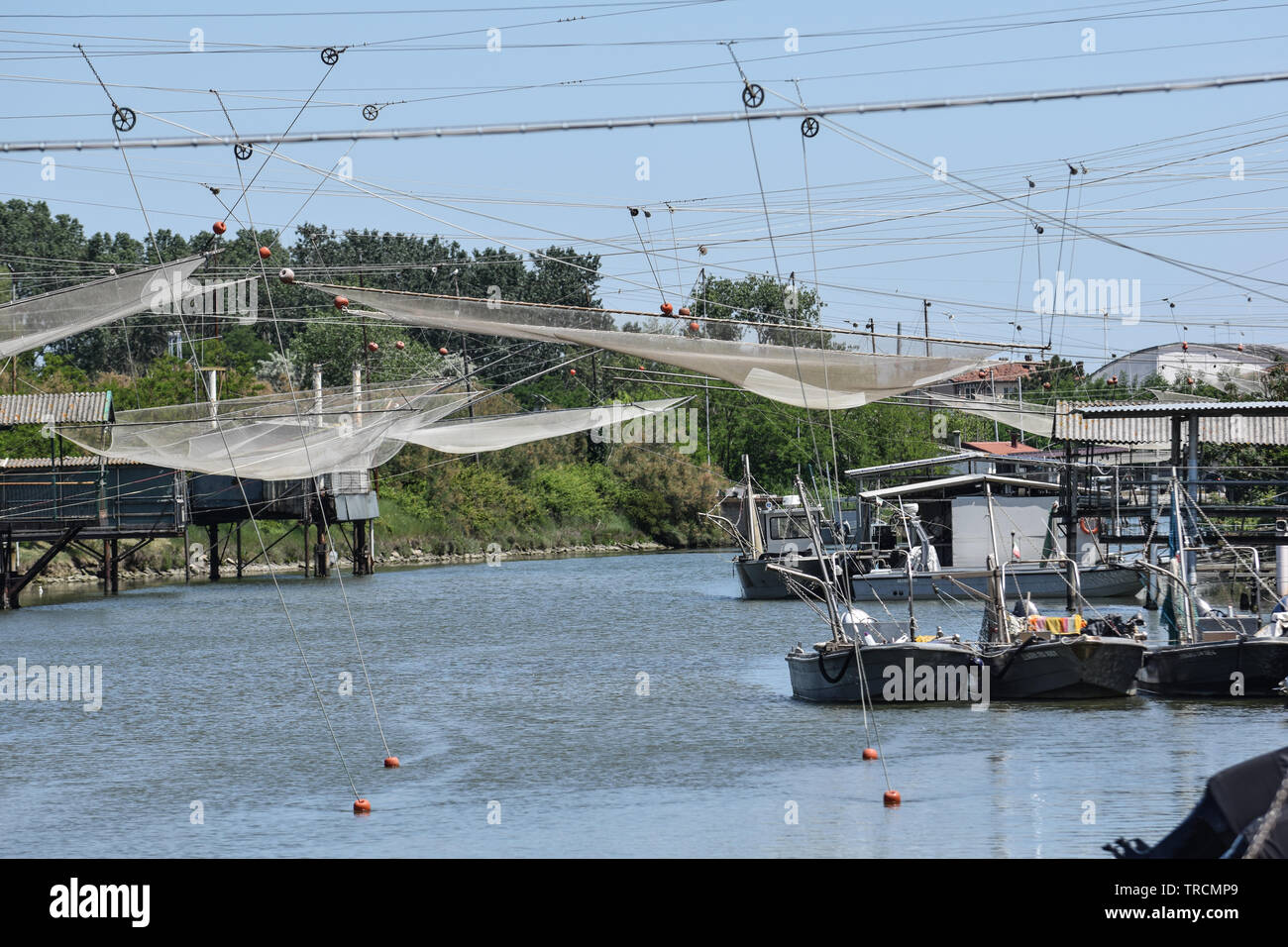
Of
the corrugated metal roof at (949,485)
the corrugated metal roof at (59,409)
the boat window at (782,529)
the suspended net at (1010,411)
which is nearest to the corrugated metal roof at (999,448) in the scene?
the boat window at (782,529)

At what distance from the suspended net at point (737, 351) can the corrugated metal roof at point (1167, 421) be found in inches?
316

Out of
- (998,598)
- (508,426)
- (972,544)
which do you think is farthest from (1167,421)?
(508,426)

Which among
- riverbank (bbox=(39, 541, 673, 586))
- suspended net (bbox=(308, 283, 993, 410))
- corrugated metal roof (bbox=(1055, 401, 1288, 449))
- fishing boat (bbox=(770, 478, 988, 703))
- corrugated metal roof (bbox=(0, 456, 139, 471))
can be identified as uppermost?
suspended net (bbox=(308, 283, 993, 410))

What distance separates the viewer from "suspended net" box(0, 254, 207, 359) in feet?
53.1

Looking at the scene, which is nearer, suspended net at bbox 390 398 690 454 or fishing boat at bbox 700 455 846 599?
suspended net at bbox 390 398 690 454

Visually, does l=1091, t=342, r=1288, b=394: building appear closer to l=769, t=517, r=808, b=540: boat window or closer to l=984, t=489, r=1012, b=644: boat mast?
l=769, t=517, r=808, b=540: boat window

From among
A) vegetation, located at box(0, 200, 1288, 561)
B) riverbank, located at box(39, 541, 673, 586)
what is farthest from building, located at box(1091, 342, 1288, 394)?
riverbank, located at box(39, 541, 673, 586)

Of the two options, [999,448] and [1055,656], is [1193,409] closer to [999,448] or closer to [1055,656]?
[1055,656]

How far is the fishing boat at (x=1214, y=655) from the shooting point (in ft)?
82.5

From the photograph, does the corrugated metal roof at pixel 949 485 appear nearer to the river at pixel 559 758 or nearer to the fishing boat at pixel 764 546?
the fishing boat at pixel 764 546

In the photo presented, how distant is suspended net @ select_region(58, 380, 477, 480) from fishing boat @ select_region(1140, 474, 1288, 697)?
13.1 m

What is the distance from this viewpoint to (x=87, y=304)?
1681 cm

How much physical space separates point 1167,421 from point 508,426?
2619 cm
